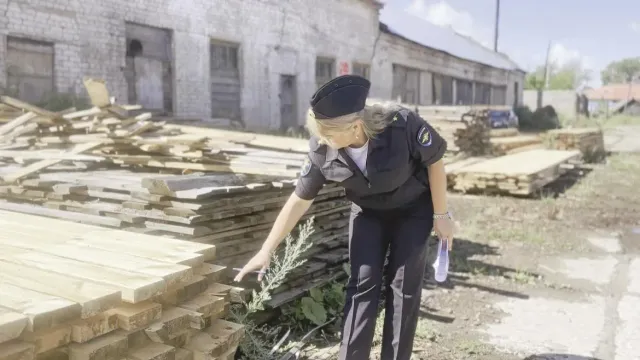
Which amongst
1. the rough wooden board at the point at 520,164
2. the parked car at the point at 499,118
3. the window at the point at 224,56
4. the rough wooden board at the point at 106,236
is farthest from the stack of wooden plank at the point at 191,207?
the parked car at the point at 499,118

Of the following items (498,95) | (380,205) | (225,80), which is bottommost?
(380,205)

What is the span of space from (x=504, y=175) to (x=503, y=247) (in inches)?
116

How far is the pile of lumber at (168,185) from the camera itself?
3643mm

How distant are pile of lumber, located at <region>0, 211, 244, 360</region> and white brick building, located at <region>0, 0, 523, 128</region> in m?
7.71

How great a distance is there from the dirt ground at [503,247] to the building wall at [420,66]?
8.85 m

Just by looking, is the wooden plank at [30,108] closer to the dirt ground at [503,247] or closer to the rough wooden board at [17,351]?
the dirt ground at [503,247]

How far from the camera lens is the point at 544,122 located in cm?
2734

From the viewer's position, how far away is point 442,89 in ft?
81.4

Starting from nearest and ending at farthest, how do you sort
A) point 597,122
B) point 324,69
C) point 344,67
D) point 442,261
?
point 442,261 < point 324,69 < point 344,67 < point 597,122

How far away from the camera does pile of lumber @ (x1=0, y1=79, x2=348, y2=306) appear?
3.64 metres

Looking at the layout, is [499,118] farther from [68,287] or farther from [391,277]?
[68,287]

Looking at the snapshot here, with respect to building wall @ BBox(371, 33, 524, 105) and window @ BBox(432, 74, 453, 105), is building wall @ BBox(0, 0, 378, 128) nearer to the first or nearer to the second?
building wall @ BBox(371, 33, 524, 105)

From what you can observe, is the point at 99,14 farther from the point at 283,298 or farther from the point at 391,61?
the point at 391,61

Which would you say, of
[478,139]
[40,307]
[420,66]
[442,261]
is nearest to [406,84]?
[420,66]
